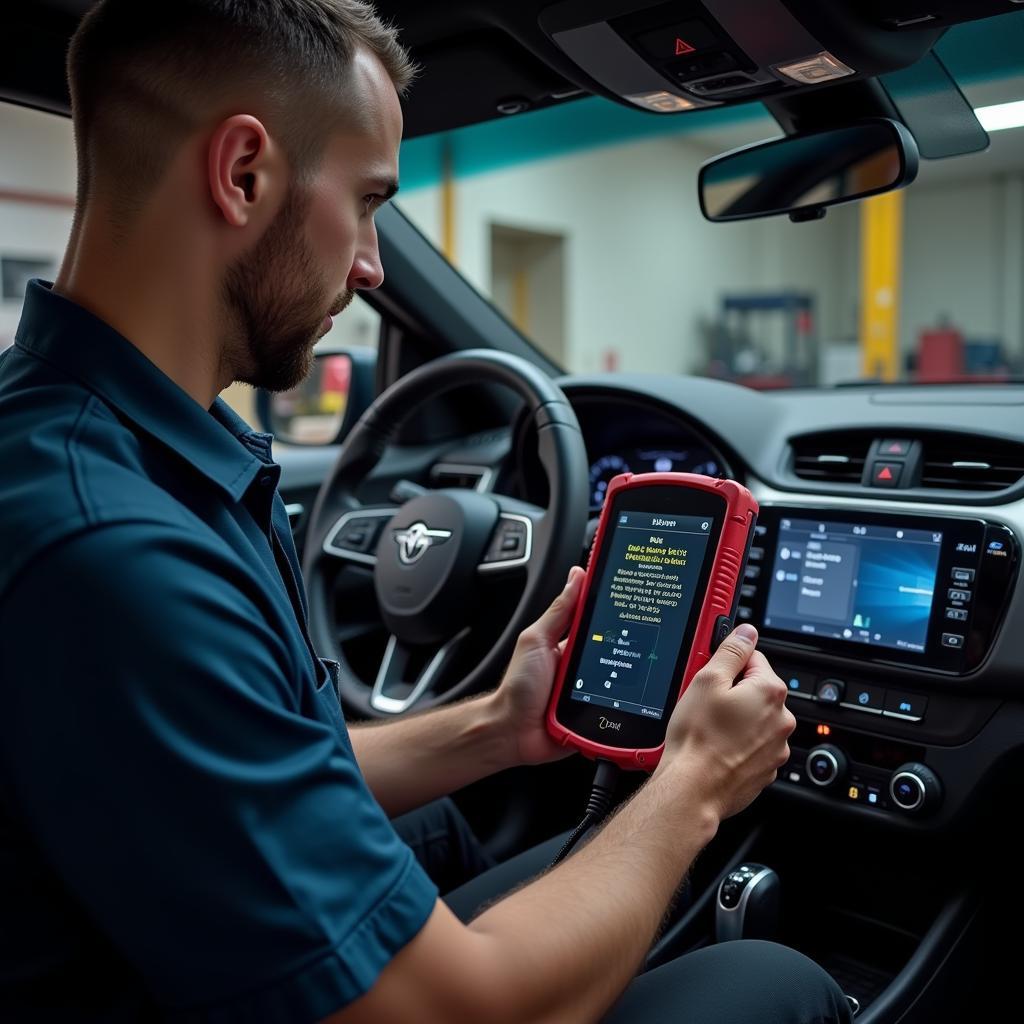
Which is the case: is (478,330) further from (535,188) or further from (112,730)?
(535,188)

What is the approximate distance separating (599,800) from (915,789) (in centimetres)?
51

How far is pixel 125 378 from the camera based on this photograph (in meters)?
0.81

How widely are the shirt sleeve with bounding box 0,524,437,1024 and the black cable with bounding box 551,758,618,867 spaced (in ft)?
1.76

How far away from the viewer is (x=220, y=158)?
828 millimetres

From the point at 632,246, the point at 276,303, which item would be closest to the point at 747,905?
the point at 276,303

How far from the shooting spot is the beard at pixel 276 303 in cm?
88

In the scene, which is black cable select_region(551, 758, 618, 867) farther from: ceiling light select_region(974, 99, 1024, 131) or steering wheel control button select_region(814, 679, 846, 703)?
ceiling light select_region(974, 99, 1024, 131)

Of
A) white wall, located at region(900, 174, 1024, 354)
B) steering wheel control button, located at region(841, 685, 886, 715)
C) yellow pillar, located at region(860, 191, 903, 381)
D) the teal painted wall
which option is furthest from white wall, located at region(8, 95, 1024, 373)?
steering wheel control button, located at region(841, 685, 886, 715)

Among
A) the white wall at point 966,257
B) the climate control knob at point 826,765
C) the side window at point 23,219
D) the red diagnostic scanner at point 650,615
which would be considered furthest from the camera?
the white wall at point 966,257

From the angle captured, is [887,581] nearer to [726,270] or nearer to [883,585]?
[883,585]

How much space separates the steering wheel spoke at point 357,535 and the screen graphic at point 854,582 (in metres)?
0.65

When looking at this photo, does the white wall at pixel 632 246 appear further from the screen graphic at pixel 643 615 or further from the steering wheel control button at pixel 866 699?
the screen graphic at pixel 643 615

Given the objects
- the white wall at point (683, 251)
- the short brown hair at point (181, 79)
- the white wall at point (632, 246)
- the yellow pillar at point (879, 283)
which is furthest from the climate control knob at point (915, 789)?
the yellow pillar at point (879, 283)

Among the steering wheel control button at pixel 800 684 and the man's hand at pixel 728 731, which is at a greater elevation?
the man's hand at pixel 728 731
